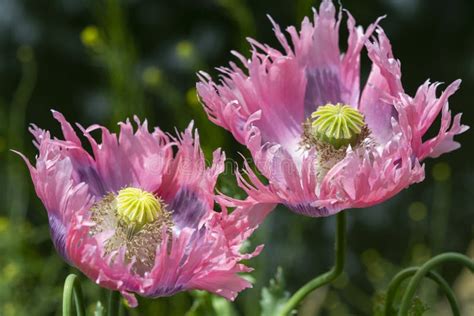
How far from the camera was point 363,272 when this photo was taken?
9.25 ft

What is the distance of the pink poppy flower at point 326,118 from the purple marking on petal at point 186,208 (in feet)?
0.19

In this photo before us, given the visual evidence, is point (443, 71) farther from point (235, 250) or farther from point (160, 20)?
point (235, 250)

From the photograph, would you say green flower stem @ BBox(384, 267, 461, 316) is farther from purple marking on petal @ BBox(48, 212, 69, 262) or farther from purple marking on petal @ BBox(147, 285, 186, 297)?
purple marking on petal @ BBox(48, 212, 69, 262)

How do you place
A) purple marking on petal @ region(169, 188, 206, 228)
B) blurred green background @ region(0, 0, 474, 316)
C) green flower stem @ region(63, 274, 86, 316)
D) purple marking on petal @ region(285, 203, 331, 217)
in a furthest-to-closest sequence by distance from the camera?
blurred green background @ region(0, 0, 474, 316)
purple marking on petal @ region(169, 188, 206, 228)
purple marking on petal @ region(285, 203, 331, 217)
green flower stem @ region(63, 274, 86, 316)

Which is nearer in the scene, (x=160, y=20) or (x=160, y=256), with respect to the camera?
(x=160, y=256)

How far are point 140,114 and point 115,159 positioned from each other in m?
1.01

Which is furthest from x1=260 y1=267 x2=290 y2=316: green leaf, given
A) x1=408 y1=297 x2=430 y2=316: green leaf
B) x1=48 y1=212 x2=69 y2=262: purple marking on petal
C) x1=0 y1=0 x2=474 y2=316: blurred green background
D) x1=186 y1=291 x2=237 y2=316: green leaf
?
x1=0 y1=0 x2=474 y2=316: blurred green background

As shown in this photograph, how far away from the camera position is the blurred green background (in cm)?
271

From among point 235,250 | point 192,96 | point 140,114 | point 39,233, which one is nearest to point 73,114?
point 39,233

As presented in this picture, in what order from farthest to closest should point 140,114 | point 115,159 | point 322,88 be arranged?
point 140,114 → point 322,88 → point 115,159

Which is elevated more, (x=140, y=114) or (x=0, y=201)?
(x=140, y=114)

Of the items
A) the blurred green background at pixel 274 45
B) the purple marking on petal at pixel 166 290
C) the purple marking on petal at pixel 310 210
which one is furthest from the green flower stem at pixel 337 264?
the blurred green background at pixel 274 45

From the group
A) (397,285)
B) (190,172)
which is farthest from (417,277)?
(190,172)

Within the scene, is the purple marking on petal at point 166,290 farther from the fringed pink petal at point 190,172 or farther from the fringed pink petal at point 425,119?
the fringed pink petal at point 425,119
